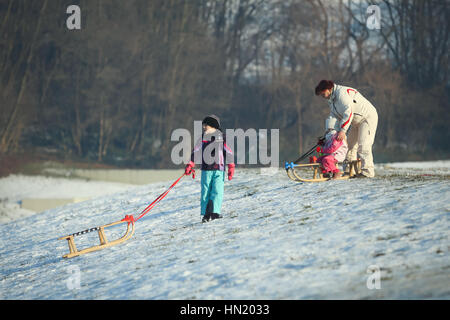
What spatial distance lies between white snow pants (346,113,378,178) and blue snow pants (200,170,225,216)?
2.92m

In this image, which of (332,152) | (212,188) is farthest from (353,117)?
(212,188)

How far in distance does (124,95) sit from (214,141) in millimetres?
30403

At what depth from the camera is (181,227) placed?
9336 mm

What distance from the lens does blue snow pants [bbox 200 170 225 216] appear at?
8.91m

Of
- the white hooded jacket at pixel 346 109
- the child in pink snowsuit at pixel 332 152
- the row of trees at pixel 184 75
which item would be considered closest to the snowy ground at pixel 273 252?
the child in pink snowsuit at pixel 332 152

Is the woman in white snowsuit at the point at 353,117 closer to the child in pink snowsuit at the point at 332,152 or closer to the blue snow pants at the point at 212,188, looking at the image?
the child in pink snowsuit at the point at 332,152

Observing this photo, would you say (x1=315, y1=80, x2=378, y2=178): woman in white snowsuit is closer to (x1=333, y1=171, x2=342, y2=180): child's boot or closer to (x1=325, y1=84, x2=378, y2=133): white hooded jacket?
(x1=325, y1=84, x2=378, y2=133): white hooded jacket

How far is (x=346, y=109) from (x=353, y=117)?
46 cm

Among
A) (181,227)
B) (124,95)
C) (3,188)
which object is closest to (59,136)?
(124,95)

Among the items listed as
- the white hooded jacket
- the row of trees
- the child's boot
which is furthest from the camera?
the row of trees

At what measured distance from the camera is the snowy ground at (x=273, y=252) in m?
5.52

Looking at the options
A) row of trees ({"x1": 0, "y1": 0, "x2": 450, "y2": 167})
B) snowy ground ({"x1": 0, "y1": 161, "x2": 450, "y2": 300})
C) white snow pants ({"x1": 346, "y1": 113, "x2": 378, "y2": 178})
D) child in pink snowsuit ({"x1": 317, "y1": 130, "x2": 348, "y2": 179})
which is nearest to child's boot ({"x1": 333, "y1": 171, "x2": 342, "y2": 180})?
child in pink snowsuit ({"x1": 317, "y1": 130, "x2": 348, "y2": 179})

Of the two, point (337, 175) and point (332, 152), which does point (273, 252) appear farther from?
point (337, 175)

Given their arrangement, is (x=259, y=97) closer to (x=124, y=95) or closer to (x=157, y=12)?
(x=157, y=12)
